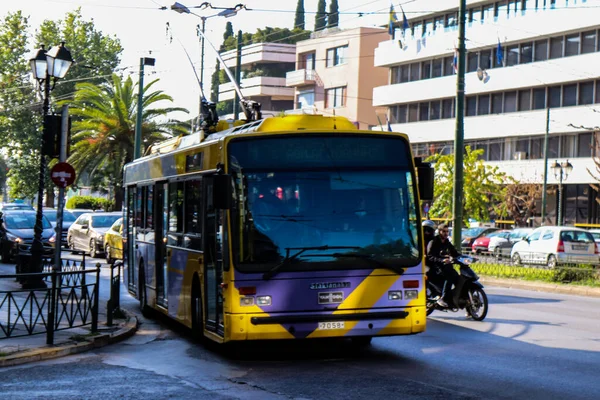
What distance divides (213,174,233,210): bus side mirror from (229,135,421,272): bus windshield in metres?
0.26

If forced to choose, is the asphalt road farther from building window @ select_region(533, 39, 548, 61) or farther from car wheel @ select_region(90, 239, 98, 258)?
building window @ select_region(533, 39, 548, 61)

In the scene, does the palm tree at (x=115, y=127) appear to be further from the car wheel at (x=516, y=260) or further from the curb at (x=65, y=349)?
the curb at (x=65, y=349)

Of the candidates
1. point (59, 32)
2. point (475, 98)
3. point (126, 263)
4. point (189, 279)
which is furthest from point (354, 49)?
point (189, 279)

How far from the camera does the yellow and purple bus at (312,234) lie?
11.6m

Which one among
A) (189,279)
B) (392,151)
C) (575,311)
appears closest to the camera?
(392,151)

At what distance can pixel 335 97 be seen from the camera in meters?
80.2

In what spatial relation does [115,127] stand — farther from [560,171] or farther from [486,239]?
[560,171]

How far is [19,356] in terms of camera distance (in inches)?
468

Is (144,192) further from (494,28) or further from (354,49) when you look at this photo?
(354,49)

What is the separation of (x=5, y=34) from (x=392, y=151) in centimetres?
7974

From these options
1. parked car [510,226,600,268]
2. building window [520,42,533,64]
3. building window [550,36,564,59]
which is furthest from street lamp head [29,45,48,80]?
building window [520,42,533,64]

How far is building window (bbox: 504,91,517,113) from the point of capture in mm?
62972

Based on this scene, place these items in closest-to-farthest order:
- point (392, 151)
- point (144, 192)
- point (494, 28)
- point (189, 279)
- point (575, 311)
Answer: point (392, 151) < point (189, 279) < point (144, 192) < point (575, 311) < point (494, 28)

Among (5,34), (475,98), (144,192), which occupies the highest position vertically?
(5,34)
